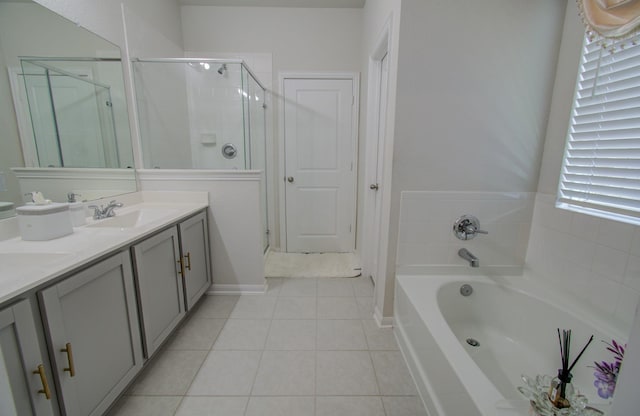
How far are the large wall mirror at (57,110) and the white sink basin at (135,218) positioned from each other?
0.72 ft

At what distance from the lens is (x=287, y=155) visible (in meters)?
3.01

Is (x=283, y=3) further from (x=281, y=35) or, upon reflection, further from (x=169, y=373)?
(x=169, y=373)

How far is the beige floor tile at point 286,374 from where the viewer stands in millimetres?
1352

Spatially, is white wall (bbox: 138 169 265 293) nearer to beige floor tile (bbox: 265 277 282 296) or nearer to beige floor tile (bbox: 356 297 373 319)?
beige floor tile (bbox: 265 277 282 296)

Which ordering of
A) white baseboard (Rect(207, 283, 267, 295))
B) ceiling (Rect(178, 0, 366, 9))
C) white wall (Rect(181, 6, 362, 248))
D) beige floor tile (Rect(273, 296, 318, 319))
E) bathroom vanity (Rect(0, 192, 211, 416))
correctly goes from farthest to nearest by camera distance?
white wall (Rect(181, 6, 362, 248)) < ceiling (Rect(178, 0, 366, 9)) < white baseboard (Rect(207, 283, 267, 295)) < beige floor tile (Rect(273, 296, 318, 319)) < bathroom vanity (Rect(0, 192, 211, 416))

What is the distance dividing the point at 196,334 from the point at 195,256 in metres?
0.54

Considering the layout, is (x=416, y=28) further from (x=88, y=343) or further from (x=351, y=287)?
(x=88, y=343)

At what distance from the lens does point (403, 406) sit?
1.27 m

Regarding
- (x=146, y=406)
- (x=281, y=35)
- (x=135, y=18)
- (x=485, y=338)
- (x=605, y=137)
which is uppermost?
(x=281, y=35)

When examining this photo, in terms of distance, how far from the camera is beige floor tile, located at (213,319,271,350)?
1.66 meters

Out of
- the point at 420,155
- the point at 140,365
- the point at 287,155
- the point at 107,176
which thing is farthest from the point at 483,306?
the point at 107,176

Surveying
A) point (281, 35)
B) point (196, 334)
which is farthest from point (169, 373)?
point (281, 35)

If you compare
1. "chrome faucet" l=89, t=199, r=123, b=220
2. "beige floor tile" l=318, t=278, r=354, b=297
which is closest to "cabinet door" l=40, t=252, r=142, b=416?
"chrome faucet" l=89, t=199, r=123, b=220

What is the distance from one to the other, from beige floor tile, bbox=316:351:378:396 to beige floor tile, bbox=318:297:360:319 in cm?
37
